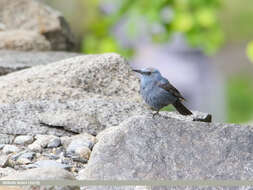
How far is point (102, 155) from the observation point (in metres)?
4.31

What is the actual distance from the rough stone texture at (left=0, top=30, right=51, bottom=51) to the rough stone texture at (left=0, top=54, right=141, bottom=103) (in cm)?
147

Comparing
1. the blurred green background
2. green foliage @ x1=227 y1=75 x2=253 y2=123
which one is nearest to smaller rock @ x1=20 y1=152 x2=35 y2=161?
the blurred green background

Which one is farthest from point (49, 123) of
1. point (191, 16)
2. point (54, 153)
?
point (191, 16)

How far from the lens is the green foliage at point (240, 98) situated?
45.4 ft

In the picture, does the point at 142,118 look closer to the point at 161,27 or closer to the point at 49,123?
the point at 49,123

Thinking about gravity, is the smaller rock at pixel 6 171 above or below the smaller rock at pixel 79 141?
below

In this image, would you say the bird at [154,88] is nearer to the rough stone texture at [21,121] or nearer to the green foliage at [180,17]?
the rough stone texture at [21,121]

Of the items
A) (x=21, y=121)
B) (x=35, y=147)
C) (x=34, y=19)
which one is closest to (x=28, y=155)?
(x=35, y=147)

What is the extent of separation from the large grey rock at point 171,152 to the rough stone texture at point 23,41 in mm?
3070

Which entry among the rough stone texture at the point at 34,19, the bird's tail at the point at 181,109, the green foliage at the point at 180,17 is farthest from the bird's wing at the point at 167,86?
the green foliage at the point at 180,17

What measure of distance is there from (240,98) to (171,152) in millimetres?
11028

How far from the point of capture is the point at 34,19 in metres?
8.03

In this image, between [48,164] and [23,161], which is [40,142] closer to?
[23,161]

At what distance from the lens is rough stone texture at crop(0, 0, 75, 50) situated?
26.1 ft
